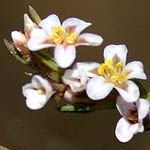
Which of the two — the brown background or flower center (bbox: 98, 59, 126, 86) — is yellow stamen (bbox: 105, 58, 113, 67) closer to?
flower center (bbox: 98, 59, 126, 86)

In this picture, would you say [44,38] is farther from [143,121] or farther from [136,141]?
[136,141]

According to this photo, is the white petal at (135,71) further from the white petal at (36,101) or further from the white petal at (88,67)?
the white petal at (36,101)

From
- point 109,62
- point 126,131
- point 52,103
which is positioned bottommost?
point 52,103

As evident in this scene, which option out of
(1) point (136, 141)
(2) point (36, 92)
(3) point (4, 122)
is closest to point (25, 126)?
(3) point (4, 122)

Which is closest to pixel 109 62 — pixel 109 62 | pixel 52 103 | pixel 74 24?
pixel 109 62

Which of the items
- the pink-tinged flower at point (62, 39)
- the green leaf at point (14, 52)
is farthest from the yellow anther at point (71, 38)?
the green leaf at point (14, 52)

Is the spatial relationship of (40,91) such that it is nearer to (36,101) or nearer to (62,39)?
(36,101)

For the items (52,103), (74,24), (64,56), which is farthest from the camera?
(52,103)
